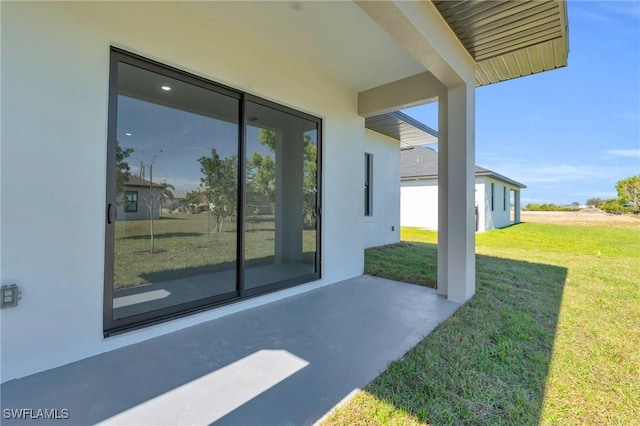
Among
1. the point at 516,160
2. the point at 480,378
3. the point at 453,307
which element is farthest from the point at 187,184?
the point at 516,160

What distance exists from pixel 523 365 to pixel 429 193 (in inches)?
476

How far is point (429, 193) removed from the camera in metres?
13.5

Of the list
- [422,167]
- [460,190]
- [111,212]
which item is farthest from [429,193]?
[111,212]

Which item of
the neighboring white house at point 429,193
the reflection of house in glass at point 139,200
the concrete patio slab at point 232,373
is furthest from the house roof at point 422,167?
the reflection of house in glass at point 139,200

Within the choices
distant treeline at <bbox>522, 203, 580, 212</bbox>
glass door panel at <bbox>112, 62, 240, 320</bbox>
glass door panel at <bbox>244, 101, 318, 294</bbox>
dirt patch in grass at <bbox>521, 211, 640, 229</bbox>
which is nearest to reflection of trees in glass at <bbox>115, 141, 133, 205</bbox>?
glass door panel at <bbox>112, 62, 240, 320</bbox>

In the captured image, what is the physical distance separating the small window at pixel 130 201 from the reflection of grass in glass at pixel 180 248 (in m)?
0.12

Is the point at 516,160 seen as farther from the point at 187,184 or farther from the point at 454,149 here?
the point at 187,184

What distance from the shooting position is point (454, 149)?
11.9 feet

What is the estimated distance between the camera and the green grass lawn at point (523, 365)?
5.40ft

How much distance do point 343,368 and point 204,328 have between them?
1.48 metres

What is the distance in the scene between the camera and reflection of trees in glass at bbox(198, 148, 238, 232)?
3.30 m

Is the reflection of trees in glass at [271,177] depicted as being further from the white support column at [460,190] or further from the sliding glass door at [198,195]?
the white support column at [460,190]

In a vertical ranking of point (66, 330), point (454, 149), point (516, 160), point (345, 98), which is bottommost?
point (66, 330)

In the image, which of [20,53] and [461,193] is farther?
[461,193]
